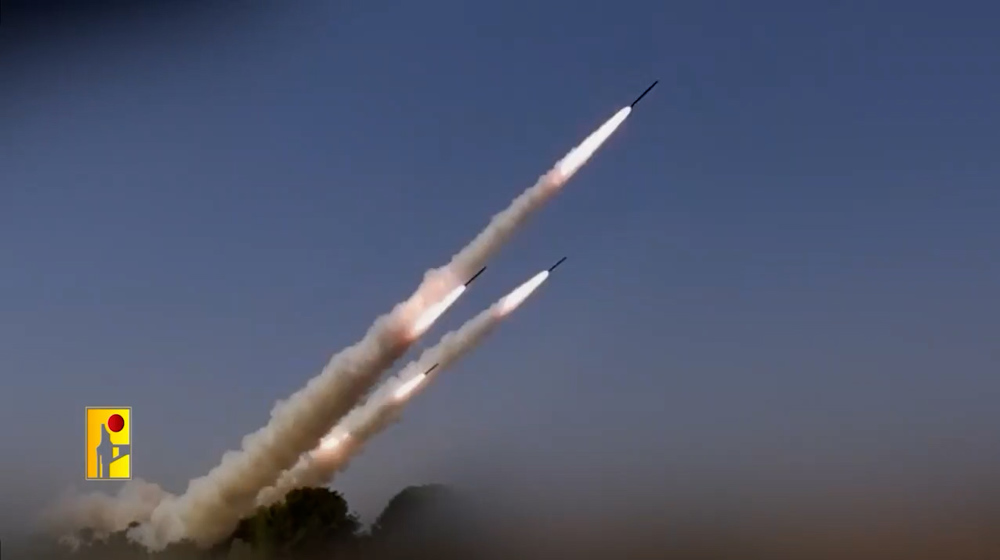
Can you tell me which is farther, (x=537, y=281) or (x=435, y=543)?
(x=435, y=543)

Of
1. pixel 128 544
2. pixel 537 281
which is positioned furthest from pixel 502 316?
pixel 128 544

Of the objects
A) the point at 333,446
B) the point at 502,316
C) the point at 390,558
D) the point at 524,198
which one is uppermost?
the point at 524,198

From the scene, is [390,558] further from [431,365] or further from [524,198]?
[524,198]

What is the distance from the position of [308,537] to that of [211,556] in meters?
2.91

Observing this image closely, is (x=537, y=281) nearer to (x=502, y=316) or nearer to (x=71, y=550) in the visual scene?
(x=502, y=316)

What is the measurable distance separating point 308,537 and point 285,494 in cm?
192

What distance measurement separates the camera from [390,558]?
1224 inches

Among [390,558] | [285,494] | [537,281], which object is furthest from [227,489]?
[537,281]

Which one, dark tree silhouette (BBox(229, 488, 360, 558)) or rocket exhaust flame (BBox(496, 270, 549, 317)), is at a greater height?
rocket exhaust flame (BBox(496, 270, 549, 317))

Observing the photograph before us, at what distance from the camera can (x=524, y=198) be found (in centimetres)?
2327

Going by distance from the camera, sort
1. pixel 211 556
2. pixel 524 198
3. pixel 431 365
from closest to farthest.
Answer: pixel 524 198 → pixel 431 365 → pixel 211 556

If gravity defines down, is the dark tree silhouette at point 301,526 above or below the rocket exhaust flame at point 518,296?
below

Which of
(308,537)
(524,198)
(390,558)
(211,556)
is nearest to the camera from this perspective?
(524,198)

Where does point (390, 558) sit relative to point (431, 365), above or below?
below
